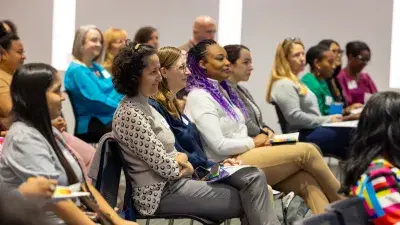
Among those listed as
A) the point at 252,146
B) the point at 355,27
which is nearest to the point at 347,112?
the point at 355,27

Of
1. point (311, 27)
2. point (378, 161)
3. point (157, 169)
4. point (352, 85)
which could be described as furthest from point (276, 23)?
point (378, 161)

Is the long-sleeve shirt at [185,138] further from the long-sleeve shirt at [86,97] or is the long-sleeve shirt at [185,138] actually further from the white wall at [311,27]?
the white wall at [311,27]

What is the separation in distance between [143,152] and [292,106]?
2.55 meters

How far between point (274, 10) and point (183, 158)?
197 inches

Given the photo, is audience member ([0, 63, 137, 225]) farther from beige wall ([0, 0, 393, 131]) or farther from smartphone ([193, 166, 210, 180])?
beige wall ([0, 0, 393, 131])

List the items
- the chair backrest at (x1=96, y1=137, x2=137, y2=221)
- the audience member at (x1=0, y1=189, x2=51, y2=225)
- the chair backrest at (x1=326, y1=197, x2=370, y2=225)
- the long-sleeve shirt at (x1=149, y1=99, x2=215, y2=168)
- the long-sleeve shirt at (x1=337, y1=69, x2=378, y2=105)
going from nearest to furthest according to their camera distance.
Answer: the audience member at (x1=0, y1=189, x2=51, y2=225) → the chair backrest at (x1=326, y1=197, x2=370, y2=225) → the chair backrest at (x1=96, y1=137, x2=137, y2=221) → the long-sleeve shirt at (x1=149, y1=99, x2=215, y2=168) → the long-sleeve shirt at (x1=337, y1=69, x2=378, y2=105)

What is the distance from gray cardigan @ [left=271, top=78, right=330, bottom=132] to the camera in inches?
220

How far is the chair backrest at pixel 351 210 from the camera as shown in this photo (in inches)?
89.5

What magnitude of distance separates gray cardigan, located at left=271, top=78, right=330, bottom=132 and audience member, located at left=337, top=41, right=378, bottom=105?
1.56m

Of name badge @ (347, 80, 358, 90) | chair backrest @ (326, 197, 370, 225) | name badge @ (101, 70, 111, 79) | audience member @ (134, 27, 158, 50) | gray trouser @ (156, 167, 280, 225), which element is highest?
audience member @ (134, 27, 158, 50)

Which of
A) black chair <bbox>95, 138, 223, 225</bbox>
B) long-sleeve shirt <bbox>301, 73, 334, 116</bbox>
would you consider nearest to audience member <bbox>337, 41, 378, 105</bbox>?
long-sleeve shirt <bbox>301, 73, 334, 116</bbox>

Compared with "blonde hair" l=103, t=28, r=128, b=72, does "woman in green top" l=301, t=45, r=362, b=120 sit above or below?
below

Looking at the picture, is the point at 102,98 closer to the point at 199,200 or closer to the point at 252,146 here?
the point at 252,146

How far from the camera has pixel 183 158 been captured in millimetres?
3516
